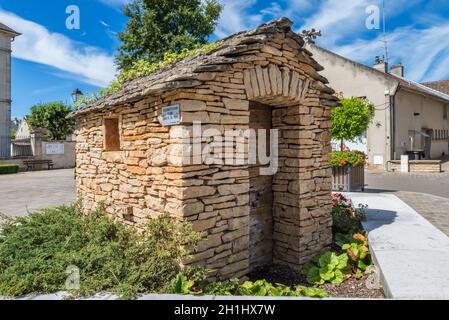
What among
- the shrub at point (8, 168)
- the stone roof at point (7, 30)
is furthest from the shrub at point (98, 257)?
the stone roof at point (7, 30)

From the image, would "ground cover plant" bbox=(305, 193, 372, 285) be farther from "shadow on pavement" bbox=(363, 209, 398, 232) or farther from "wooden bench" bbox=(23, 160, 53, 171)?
"wooden bench" bbox=(23, 160, 53, 171)

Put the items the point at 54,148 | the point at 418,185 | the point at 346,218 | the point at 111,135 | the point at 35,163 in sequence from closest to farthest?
the point at 111,135
the point at 346,218
the point at 418,185
the point at 35,163
the point at 54,148

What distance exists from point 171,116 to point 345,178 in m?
7.02

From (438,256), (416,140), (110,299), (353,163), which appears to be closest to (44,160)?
(353,163)

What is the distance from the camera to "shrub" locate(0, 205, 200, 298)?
284 centimetres

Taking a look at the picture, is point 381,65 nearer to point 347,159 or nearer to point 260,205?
point 347,159

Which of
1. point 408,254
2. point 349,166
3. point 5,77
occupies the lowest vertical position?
point 408,254

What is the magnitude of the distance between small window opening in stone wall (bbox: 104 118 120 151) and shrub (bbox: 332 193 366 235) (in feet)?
13.5

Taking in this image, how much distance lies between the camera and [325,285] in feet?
12.9

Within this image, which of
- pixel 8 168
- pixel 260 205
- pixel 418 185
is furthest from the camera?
pixel 8 168

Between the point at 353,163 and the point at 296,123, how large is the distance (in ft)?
16.7

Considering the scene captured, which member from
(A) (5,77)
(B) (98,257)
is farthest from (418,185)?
(A) (5,77)

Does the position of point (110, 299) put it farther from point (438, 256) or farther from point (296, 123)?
point (438, 256)

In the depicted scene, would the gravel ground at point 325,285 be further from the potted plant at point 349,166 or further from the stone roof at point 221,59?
the potted plant at point 349,166
